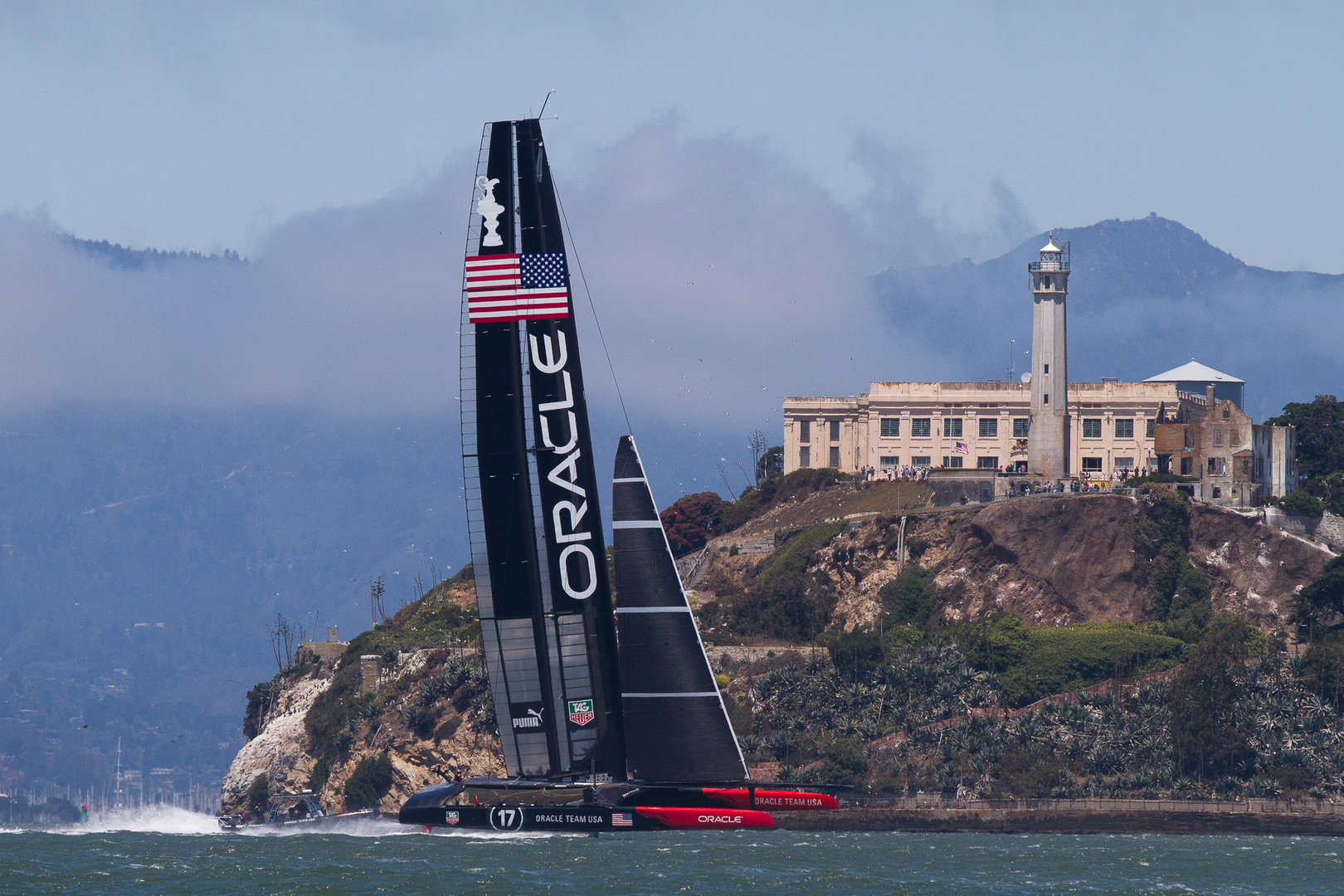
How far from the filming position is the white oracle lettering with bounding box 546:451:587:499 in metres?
46.5

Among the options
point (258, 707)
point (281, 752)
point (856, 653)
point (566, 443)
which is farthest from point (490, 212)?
point (258, 707)

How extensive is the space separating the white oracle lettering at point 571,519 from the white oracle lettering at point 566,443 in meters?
1.26

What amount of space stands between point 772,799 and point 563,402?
411 inches

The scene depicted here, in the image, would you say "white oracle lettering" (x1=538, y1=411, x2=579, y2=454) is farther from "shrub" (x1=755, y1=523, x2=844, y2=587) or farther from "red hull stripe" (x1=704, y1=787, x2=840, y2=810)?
"shrub" (x1=755, y1=523, x2=844, y2=587)

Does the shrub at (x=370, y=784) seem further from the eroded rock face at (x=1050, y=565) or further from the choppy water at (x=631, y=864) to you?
the eroded rock face at (x=1050, y=565)

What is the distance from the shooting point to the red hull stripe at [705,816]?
147ft

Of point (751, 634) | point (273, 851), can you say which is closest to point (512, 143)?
point (273, 851)

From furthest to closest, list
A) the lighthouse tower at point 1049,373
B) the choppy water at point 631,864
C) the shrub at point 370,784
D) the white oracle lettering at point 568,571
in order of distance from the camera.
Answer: the lighthouse tower at point 1049,373, the shrub at point 370,784, the choppy water at point 631,864, the white oracle lettering at point 568,571

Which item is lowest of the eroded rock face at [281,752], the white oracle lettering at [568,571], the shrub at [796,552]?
the eroded rock face at [281,752]

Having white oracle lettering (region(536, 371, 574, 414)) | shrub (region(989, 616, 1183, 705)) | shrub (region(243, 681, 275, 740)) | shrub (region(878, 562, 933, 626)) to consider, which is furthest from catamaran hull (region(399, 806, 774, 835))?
shrub (region(243, 681, 275, 740))

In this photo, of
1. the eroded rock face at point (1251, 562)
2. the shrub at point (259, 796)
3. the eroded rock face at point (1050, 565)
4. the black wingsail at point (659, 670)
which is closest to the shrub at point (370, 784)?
the shrub at point (259, 796)

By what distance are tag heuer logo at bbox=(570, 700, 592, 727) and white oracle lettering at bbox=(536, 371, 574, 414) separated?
699 cm

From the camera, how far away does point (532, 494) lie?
46750 millimetres

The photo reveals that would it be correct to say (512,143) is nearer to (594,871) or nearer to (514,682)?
(514,682)
